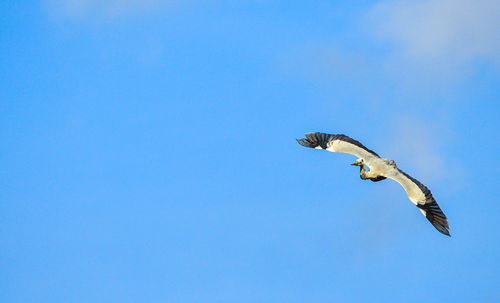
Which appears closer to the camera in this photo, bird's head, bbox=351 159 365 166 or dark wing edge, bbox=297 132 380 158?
bird's head, bbox=351 159 365 166

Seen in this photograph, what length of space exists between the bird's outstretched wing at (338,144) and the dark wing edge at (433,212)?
Answer: 452cm

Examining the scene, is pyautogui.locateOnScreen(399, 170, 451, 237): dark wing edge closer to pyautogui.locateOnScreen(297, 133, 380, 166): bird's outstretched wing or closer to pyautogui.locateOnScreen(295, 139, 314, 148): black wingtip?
pyautogui.locateOnScreen(297, 133, 380, 166): bird's outstretched wing

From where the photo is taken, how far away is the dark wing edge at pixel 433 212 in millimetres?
54906

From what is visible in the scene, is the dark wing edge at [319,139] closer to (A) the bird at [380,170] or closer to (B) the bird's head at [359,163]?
(A) the bird at [380,170]

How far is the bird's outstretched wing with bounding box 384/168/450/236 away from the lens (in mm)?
55031

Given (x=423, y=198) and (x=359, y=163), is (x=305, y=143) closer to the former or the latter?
(x=359, y=163)

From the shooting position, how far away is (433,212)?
55.5m

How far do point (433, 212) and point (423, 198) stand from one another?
1.25m

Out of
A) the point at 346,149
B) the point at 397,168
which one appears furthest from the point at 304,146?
the point at 397,168

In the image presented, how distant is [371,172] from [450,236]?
25.9ft

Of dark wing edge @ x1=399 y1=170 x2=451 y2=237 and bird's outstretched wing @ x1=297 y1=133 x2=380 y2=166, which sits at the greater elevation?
bird's outstretched wing @ x1=297 y1=133 x2=380 y2=166

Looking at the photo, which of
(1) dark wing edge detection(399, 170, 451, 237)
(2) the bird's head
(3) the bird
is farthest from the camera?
(2) the bird's head

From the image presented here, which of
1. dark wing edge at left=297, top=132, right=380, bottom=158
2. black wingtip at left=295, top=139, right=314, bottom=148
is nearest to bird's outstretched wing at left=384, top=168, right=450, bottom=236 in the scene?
dark wing edge at left=297, top=132, right=380, bottom=158

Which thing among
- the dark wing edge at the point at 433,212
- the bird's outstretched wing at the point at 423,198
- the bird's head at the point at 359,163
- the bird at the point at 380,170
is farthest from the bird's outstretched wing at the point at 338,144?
the dark wing edge at the point at 433,212
